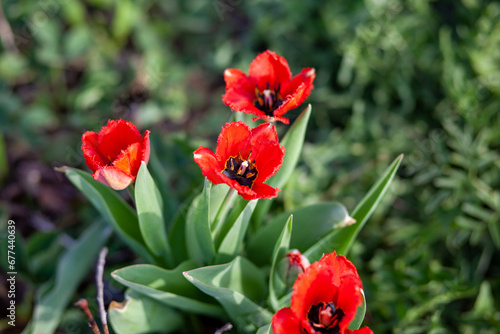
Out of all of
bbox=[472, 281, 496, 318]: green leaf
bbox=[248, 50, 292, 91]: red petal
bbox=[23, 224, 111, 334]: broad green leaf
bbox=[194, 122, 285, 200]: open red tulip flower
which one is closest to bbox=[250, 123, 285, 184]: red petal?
bbox=[194, 122, 285, 200]: open red tulip flower

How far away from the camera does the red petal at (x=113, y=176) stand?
0.97 m

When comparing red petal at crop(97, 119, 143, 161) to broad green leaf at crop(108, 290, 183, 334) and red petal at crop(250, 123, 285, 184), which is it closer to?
red petal at crop(250, 123, 285, 184)

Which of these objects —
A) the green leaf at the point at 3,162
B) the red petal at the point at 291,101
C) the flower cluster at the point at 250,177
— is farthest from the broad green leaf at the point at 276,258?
the green leaf at the point at 3,162

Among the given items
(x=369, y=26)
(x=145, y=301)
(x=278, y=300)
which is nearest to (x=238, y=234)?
(x=278, y=300)

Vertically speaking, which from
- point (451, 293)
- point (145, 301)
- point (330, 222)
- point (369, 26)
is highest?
point (369, 26)

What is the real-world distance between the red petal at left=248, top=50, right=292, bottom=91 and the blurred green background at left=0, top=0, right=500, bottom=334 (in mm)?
542

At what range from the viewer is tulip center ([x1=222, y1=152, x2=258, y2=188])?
1028 mm

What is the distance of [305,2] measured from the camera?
2.24 m

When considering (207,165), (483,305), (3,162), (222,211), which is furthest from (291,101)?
(3,162)

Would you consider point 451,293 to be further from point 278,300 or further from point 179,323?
point 179,323

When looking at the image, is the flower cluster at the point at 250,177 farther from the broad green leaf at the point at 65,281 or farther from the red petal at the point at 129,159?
the broad green leaf at the point at 65,281

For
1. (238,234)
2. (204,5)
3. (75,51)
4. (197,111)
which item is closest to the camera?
(238,234)

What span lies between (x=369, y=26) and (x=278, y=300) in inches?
55.7

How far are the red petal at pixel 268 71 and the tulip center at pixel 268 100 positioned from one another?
0.06ft
